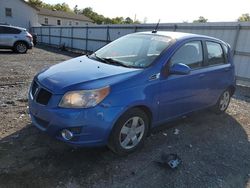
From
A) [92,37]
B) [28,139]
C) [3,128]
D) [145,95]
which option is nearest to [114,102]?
[145,95]

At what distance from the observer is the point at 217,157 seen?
4016mm

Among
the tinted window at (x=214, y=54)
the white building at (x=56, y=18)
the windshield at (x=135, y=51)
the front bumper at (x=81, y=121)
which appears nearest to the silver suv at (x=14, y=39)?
the windshield at (x=135, y=51)

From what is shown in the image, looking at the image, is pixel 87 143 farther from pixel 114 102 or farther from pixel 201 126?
pixel 201 126

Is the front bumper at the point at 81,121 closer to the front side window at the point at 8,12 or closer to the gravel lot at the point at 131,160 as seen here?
the gravel lot at the point at 131,160

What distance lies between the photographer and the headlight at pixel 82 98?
325 cm

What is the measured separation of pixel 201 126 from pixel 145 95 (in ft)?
6.56

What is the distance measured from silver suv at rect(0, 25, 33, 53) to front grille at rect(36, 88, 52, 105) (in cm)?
1440

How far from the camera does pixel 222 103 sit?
229 inches

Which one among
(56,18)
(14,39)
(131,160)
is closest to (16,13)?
(56,18)

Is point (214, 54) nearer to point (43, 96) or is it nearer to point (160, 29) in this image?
point (43, 96)

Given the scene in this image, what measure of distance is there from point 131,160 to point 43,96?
149 cm

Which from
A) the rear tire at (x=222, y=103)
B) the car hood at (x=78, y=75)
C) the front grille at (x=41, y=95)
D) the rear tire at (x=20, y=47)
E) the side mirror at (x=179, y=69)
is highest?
the side mirror at (x=179, y=69)

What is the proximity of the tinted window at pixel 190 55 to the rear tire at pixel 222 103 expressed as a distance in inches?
52.5

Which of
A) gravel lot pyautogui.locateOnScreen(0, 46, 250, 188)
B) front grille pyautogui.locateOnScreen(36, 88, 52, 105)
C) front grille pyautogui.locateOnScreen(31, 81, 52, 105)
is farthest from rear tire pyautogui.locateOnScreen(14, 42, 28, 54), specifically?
front grille pyautogui.locateOnScreen(36, 88, 52, 105)
